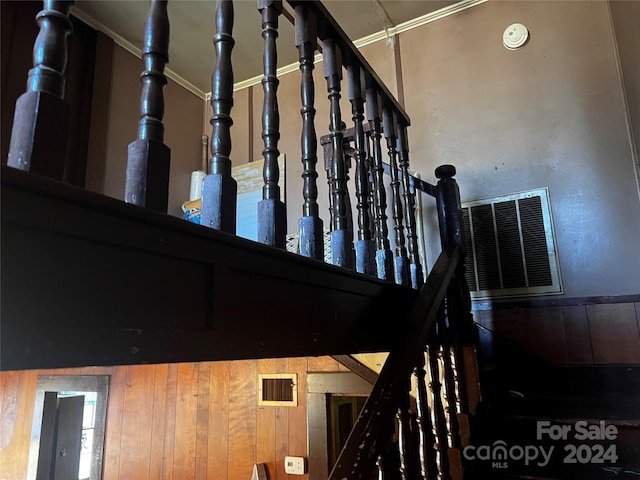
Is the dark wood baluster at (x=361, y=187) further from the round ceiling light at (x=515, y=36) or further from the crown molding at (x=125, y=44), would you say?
the crown molding at (x=125, y=44)

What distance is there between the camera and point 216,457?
272 centimetres

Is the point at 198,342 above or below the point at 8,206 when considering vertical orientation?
below

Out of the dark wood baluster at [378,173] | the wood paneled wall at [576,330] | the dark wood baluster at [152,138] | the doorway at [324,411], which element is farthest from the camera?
the doorway at [324,411]

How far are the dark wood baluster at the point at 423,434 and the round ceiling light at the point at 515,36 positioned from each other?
241cm

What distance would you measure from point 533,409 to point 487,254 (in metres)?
1.20

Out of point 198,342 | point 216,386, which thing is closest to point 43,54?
point 198,342

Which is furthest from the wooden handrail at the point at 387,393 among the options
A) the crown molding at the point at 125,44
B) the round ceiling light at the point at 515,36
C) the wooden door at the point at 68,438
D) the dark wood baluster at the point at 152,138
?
the wooden door at the point at 68,438

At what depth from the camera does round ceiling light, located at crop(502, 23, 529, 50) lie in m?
2.83

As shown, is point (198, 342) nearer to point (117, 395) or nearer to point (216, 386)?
point (216, 386)

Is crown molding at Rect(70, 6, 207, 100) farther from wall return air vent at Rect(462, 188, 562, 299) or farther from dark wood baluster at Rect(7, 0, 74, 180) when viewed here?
dark wood baluster at Rect(7, 0, 74, 180)

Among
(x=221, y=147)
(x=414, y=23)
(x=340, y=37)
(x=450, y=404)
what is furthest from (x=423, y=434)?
(x=414, y=23)

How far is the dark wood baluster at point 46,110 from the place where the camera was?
1.92ft

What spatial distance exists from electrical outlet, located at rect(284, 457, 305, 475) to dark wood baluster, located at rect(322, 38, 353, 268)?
1.76 meters

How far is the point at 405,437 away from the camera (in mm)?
Answer: 1173
